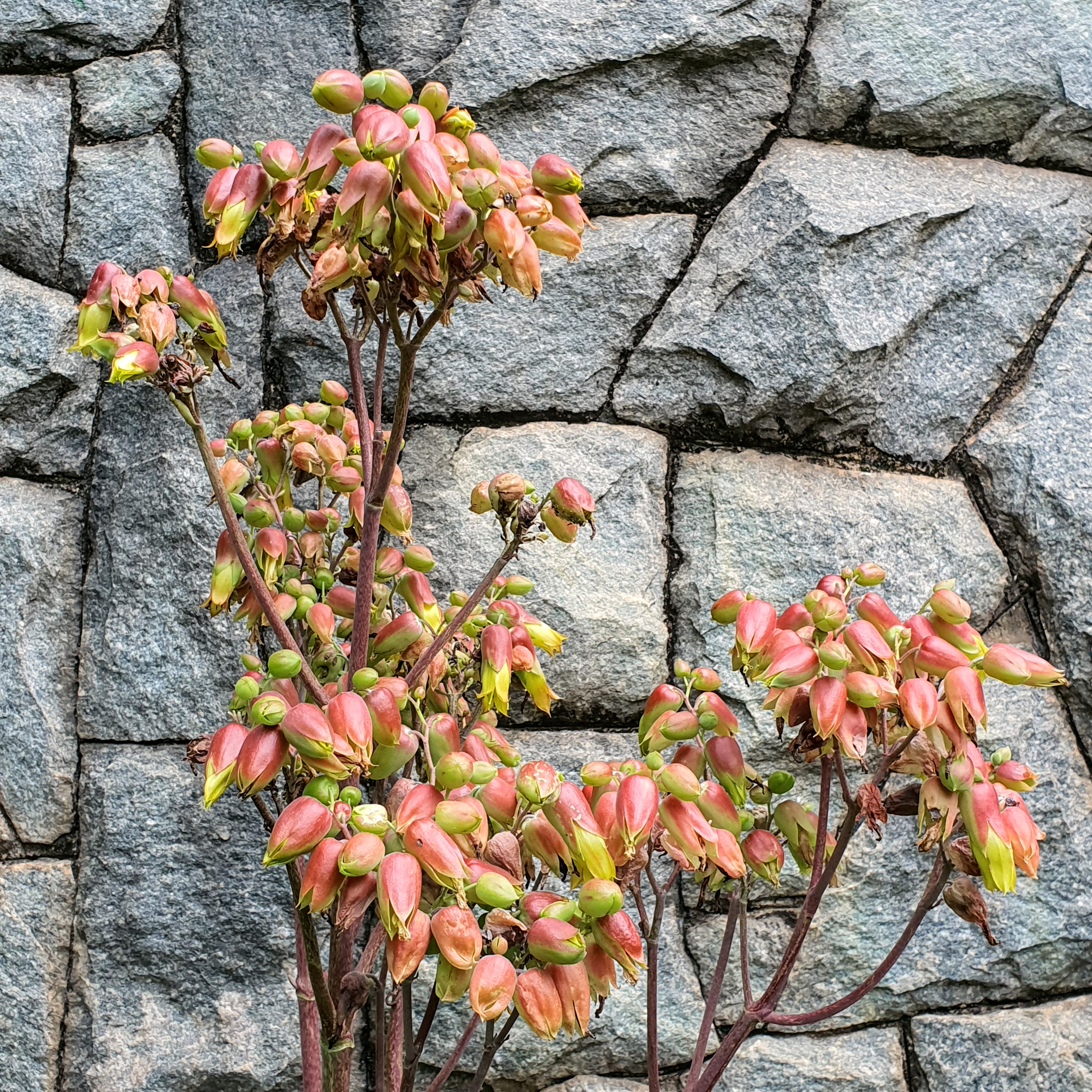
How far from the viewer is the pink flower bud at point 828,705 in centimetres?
82

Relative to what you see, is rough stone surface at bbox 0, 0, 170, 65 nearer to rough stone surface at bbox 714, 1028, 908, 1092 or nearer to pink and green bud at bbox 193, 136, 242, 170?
pink and green bud at bbox 193, 136, 242, 170

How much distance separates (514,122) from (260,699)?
3.24ft

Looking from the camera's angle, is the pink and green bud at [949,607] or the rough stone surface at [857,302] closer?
the pink and green bud at [949,607]

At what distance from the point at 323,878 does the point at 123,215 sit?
1.09 metres

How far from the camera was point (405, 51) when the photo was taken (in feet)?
4.67

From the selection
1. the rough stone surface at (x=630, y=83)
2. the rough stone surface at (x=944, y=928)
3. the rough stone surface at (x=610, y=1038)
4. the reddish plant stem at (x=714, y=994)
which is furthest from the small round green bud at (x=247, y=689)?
the rough stone surface at (x=630, y=83)

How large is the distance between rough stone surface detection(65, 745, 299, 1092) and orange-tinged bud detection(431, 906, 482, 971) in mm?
726

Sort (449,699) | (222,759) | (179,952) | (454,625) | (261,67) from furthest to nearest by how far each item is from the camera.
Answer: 1. (261,67)
2. (179,952)
3. (449,699)
4. (454,625)
5. (222,759)

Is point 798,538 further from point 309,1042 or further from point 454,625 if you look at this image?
point 309,1042

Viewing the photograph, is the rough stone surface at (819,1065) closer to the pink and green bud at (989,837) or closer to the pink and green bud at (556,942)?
the pink and green bud at (989,837)

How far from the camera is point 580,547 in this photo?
1.38m

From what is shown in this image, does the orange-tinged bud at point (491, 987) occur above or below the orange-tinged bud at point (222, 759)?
below

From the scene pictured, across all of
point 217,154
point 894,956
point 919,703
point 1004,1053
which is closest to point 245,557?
point 217,154

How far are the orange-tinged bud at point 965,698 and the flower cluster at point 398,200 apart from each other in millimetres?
446
